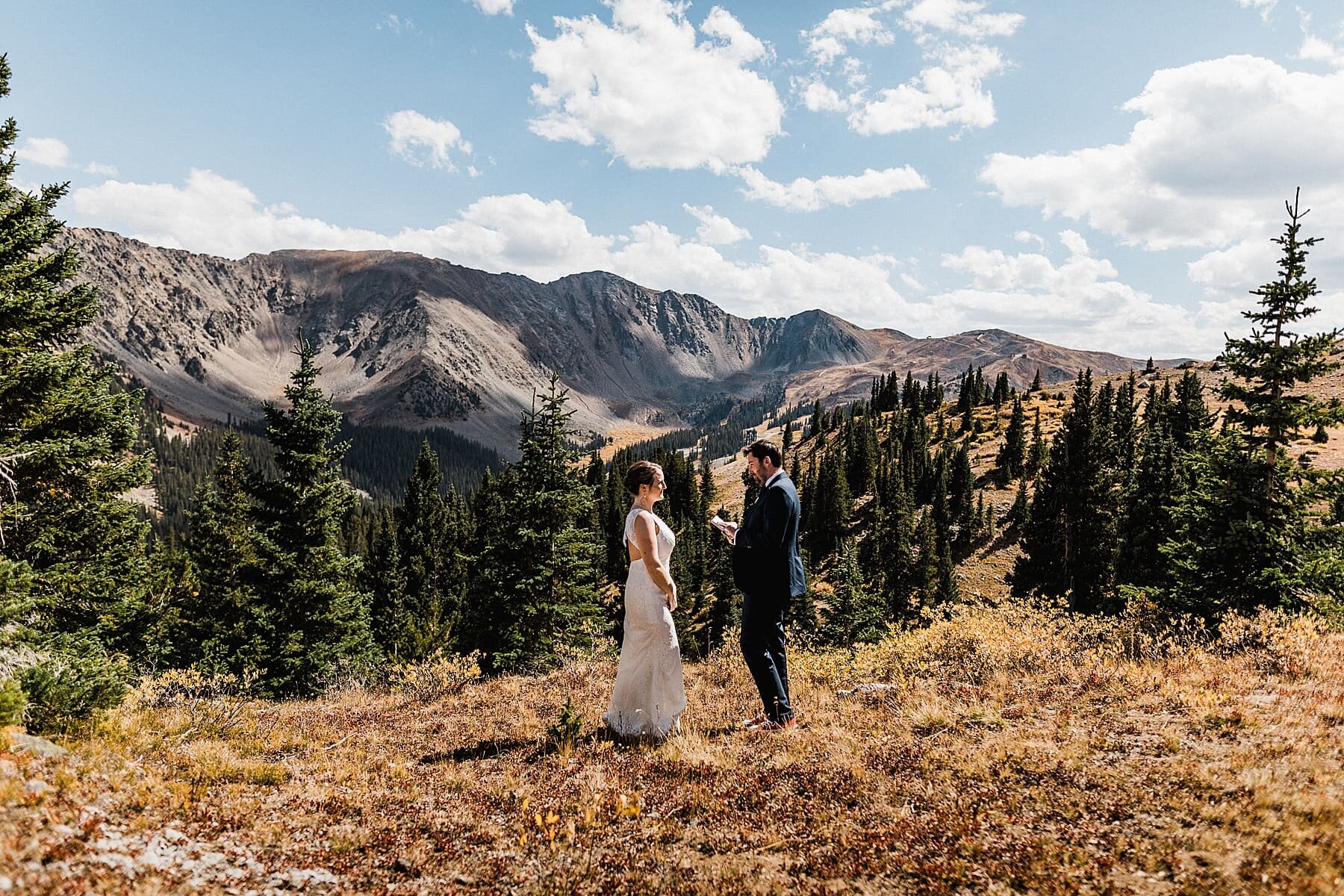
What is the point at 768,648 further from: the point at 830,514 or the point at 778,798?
the point at 830,514

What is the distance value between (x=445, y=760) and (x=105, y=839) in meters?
3.86

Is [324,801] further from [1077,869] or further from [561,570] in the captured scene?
[561,570]

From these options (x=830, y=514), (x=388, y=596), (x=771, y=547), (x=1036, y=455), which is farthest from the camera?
(x=830, y=514)

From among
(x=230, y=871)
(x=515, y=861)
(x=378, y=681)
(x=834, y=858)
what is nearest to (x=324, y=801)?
(x=230, y=871)

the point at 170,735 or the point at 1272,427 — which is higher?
the point at 1272,427

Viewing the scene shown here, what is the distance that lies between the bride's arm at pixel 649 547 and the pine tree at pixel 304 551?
51.4 feet

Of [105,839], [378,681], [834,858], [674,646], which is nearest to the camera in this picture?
[105,839]

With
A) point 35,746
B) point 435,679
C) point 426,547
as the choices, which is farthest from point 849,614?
point 35,746

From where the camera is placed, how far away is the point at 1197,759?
18.4 feet

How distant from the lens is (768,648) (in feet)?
25.3

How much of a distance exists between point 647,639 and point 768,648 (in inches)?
61.3

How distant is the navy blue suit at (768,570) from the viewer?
23.7 feet

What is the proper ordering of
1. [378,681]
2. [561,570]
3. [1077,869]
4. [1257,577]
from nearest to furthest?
[1077,869] → [1257,577] → [378,681] → [561,570]

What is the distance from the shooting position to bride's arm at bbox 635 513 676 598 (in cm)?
759
